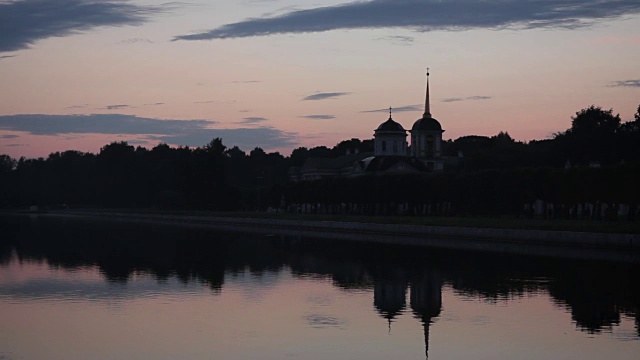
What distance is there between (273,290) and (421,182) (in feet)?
194

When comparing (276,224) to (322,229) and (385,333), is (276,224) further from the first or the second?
(385,333)

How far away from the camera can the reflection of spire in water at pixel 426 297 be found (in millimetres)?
24759

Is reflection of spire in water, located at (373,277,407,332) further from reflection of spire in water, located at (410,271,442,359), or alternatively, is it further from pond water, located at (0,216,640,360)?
reflection of spire in water, located at (410,271,442,359)

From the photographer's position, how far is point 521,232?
53.4m

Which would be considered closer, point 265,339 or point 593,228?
point 265,339

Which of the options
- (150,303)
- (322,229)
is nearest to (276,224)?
(322,229)

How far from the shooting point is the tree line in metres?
69.8

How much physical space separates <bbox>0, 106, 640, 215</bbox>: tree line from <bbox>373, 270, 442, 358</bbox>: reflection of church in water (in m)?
29.3

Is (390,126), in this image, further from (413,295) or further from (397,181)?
(413,295)

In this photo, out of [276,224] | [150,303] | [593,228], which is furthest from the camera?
[276,224]

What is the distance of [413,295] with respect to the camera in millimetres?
29672

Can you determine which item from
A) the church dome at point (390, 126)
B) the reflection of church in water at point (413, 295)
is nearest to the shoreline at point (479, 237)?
the reflection of church in water at point (413, 295)

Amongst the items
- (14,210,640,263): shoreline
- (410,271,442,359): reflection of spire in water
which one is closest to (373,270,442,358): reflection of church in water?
(410,271,442,359): reflection of spire in water

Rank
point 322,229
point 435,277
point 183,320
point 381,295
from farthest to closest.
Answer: point 322,229
point 435,277
point 381,295
point 183,320
